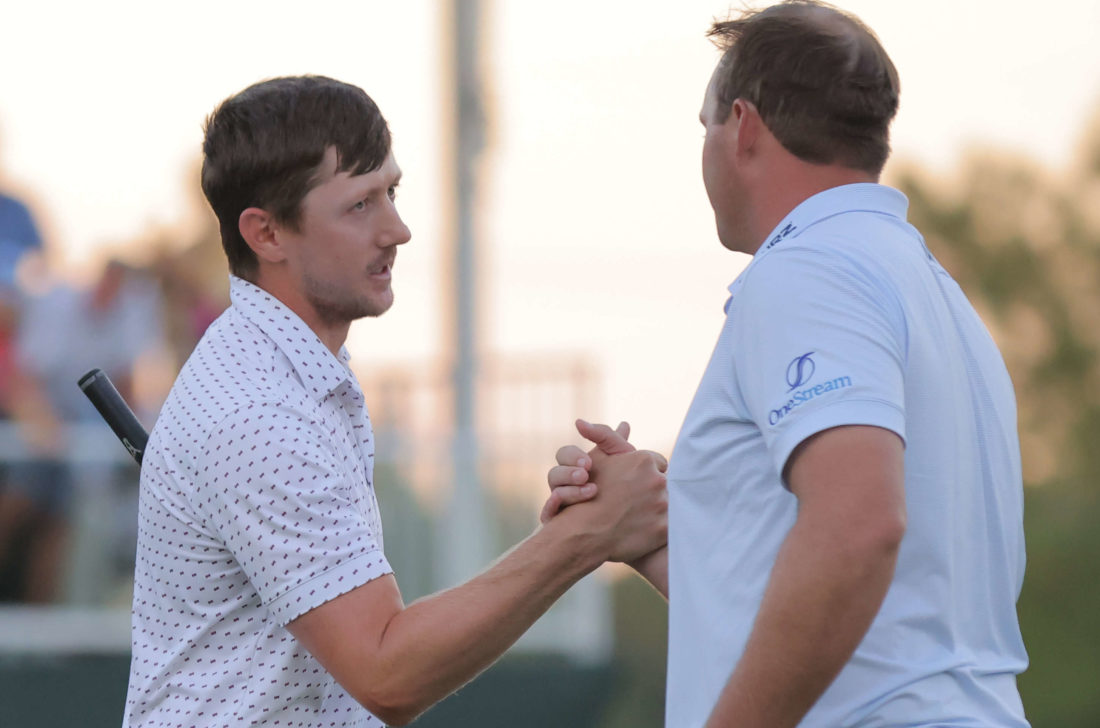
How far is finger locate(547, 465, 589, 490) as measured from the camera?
128 inches

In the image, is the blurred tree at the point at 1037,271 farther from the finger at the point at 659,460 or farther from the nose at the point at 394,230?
the nose at the point at 394,230

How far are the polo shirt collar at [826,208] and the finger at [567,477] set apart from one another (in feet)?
2.61

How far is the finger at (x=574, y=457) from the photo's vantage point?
329cm

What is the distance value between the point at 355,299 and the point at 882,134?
1066mm

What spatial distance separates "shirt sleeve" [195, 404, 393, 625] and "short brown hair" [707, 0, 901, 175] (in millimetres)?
935

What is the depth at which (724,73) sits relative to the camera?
2.69 meters

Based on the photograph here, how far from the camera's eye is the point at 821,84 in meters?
2.54

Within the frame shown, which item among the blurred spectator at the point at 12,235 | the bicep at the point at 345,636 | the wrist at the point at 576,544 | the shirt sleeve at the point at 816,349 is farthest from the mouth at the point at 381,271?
the blurred spectator at the point at 12,235

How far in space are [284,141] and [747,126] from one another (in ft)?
2.99

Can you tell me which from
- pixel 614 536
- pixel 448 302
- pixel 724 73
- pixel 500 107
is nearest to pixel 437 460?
pixel 448 302

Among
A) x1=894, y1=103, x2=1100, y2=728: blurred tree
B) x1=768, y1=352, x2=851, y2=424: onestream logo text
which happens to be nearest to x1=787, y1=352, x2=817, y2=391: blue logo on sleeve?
x1=768, y1=352, x2=851, y2=424: onestream logo text

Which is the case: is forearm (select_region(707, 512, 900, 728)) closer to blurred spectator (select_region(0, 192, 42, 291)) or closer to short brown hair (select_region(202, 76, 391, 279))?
short brown hair (select_region(202, 76, 391, 279))

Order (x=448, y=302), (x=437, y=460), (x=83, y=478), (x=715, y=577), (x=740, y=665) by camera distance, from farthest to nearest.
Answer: (x=448, y=302) → (x=437, y=460) → (x=83, y=478) → (x=715, y=577) → (x=740, y=665)

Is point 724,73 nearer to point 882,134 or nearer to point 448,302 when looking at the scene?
point 882,134
